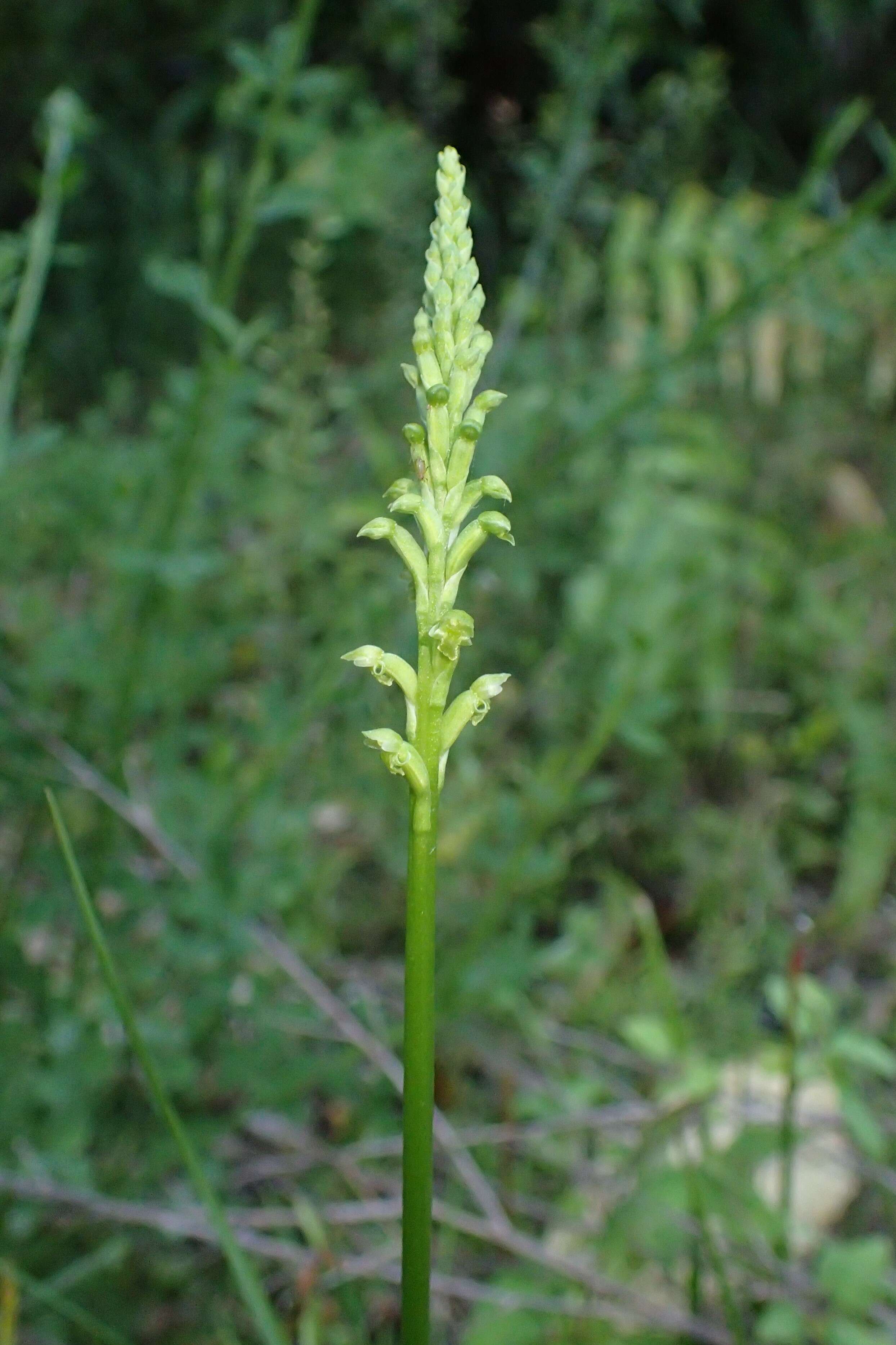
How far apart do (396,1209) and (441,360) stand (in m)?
1.31

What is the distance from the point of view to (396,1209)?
155 centimetres

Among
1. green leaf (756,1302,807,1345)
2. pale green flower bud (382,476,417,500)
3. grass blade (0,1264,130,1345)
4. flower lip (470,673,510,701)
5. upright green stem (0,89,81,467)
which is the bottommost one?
green leaf (756,1302,807,1345)

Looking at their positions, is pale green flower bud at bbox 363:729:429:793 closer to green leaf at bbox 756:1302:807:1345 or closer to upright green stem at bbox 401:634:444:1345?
upright green stem at bbox 401:634:444:1345

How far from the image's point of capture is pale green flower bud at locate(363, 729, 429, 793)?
22.7 inches

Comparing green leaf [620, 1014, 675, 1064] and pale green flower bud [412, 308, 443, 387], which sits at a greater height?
pale green flower bud [412, 308, 443, 387]

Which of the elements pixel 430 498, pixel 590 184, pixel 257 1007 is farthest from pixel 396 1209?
pixel 590 184

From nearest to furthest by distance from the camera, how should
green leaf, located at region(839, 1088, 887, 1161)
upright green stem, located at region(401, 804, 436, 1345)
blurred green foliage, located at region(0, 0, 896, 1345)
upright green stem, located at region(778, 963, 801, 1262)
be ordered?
upright green stem, located at region(401, 804, 436, 1345) → upright green stem, located at region(778, 963, 801, 1262) → green leaf, located at region(839, 1088, 887, 1161) → blurred green foliage, located at region(0, 0, 896, 1345)

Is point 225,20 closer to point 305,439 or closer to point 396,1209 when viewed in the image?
point 305,439

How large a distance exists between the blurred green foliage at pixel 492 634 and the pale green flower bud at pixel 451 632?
2.75 feet

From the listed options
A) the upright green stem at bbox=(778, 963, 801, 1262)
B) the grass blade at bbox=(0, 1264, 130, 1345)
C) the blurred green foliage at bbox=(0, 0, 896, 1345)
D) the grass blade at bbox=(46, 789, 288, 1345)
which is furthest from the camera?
the blurred green foliage at bbox=(0, 0, 896, 1345)

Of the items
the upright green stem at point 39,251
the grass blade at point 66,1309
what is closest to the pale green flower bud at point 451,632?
the grass blade at point 66,1309

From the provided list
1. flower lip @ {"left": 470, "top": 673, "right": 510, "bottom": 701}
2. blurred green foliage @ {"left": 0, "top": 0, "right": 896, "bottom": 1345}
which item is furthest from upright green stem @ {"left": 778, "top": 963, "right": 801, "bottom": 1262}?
flower lip @ {"left": 470, "top": 673, "right": 510, "bottom": 701}

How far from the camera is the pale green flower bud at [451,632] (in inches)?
22.4

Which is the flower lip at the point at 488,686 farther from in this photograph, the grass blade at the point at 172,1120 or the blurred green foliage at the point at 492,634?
the blurred green foliage at the point at 492,634
